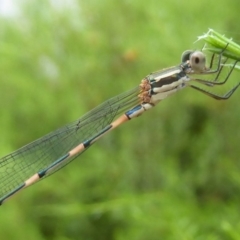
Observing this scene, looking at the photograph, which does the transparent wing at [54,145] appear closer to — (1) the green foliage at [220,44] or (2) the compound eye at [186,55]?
(2) the compound eye at [186,55]

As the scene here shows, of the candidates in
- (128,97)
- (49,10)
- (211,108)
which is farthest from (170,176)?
(49,10)

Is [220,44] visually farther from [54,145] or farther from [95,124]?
[54,145]

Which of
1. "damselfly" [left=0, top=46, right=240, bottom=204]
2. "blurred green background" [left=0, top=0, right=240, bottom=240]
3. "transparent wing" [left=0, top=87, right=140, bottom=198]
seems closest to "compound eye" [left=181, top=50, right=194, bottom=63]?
"damselfly" [left=0, top=46, right=240, bottom=204]

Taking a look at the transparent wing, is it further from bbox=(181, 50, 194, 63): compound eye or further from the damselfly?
bbox=(181, 50, 194, 63): compound eye

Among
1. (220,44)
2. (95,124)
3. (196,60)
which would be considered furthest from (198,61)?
(95,124)

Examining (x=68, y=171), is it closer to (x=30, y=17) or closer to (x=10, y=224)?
(x=10, y=224)

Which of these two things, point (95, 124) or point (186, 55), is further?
point (95, 124)

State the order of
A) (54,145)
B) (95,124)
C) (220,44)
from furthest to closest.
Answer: (54,145) < (95,124) < (220,44)
